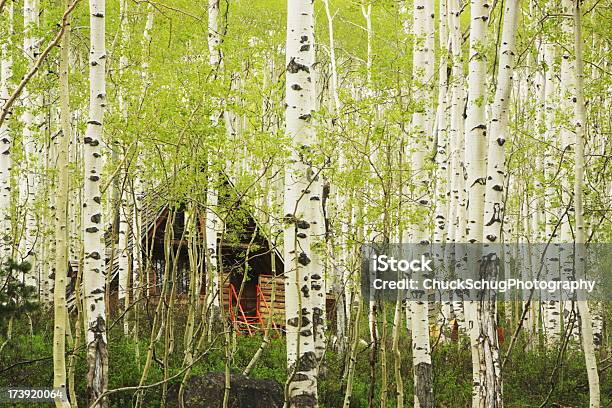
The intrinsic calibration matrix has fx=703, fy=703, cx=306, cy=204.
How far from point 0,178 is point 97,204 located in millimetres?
3144

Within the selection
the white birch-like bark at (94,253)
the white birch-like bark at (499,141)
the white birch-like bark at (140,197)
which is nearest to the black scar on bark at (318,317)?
the white birch-like bark at (140,197)

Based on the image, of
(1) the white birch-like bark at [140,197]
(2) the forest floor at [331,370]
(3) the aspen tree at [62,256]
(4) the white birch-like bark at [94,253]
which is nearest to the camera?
(3) the aspen tree at [62,256]

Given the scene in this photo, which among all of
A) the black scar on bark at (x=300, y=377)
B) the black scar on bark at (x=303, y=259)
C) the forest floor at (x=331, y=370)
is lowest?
the forest floor at (x=331, y=370)

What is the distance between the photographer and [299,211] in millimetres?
7176

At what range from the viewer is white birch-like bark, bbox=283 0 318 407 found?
23.2ft

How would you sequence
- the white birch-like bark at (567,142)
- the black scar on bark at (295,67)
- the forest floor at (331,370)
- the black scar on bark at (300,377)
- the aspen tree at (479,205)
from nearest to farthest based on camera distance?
1. the black scar on bark at (300,377)
2. the black scar on bark at (295,67)
3. the aspen tree at (479,205)
4. the forest floor at (331,370)
5. the white birch-like bark at (567,142)

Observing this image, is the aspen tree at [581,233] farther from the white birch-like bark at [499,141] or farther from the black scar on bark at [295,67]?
the black scar on bark at [295,67]

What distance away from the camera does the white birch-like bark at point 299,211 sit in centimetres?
706

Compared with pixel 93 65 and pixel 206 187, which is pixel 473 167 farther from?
pixel 93 65

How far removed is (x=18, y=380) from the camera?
29.8ft

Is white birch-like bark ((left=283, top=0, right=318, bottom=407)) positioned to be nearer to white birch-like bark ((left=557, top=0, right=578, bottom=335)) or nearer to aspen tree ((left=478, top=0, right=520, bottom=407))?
aspen tree ((left=478, top=0, right=520, bottom=407))

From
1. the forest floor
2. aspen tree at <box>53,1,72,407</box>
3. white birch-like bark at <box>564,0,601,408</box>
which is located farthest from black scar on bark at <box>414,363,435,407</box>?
aspen tree at <box>53,1,72,407</box>

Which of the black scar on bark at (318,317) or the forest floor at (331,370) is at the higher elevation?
the black scar on bark at (318,317)

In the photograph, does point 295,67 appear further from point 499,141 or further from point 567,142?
point 567,142
